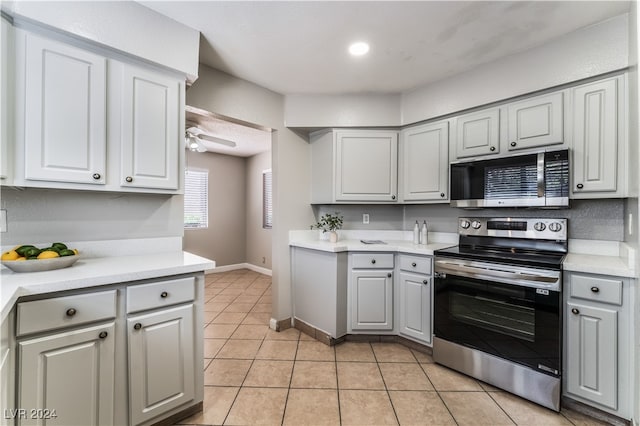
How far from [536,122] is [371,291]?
1892 millimetres

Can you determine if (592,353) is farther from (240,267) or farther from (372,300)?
(240,267)

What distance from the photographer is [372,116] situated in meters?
2.82

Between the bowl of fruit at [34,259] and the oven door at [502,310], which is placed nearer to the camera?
the bowl of fruit at [34,259]

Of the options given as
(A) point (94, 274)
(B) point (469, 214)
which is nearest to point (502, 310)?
(B) point (469, 214)

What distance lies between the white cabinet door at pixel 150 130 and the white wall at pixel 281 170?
2.39 ft

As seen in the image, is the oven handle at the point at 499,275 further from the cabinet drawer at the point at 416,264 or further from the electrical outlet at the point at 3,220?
the electrical outlet at the point at 3,220

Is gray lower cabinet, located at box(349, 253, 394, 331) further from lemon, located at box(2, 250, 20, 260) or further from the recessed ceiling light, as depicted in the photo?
lemon, located at box(2, 250, 20, 260)

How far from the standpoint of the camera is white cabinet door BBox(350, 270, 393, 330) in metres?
2.53

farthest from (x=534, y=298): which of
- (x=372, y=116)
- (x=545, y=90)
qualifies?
(x=372, y=116)

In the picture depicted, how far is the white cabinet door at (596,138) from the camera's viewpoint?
5.77 feet

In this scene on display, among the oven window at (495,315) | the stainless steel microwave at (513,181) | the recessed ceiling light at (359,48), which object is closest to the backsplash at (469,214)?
the stainless steel microwave at (513,181)

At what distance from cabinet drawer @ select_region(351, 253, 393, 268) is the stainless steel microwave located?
2.53 feet

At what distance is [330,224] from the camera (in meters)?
2.96

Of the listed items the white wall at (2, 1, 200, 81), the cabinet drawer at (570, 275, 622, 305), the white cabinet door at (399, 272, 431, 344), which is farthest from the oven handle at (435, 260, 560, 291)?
the white wall at (2, 1, 200, 81)
